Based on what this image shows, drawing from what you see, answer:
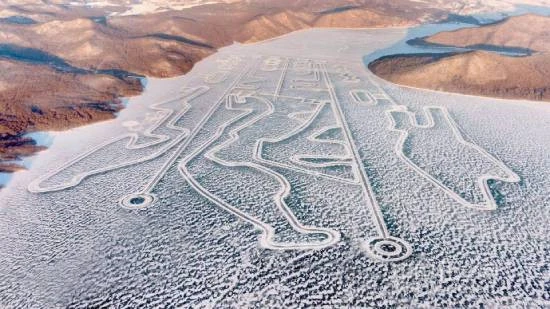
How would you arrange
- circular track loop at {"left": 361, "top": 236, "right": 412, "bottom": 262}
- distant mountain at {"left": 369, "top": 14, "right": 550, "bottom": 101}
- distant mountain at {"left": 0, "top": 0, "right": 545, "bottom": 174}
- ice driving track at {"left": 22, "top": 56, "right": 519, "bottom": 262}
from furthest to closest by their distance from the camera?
distant mountain at {"left": 369, "top": 14, "right": 550, "bottom": 101}, distant mountain at {"left": 0, "top": 0, "right": 545, "bottom": 174}, ice driving track at {"left": 22, "top": 56, "right": 519, "bottom": 262}, circular track loop at {"left": 361, "top": 236, "right": 412, "bottom": 262}

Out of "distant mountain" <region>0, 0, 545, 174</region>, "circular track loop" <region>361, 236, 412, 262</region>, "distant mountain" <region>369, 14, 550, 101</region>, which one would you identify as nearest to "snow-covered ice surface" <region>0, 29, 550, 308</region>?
"circular track loop" <region>361, 236, 412, 262</region>

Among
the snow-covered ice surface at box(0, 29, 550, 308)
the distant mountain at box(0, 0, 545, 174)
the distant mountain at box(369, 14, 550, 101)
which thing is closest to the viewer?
the snow-covered ice surface at box(0, 29, 550, 308)

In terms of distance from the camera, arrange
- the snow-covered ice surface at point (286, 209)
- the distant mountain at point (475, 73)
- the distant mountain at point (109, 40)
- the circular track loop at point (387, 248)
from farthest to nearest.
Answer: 1. the distant mountain at point (475, 73)
2. the distant mountain at point (109, 40)
3. the circular track loop at point (387, 248)
4. the snow-covered ice surface at point (286, 209)

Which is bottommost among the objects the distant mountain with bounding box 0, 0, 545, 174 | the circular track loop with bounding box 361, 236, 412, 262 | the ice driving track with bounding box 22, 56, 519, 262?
the circular track loop with bounding box 361, 236, 412, 262

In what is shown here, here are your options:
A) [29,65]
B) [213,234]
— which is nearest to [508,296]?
[213,234]

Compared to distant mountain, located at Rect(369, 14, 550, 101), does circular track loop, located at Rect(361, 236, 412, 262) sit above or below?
below

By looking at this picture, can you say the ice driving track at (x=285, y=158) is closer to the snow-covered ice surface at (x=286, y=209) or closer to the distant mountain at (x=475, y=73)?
the snow-covered ice surface at (x=286, y=209)

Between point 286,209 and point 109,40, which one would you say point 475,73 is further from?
point 109,40

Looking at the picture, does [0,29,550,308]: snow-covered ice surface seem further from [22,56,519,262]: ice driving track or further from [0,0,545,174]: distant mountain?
[0,0,545,174]: distant mountain

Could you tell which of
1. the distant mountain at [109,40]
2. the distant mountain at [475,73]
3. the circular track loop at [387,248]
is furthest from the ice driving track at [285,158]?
the distant mountain at [109,40]
